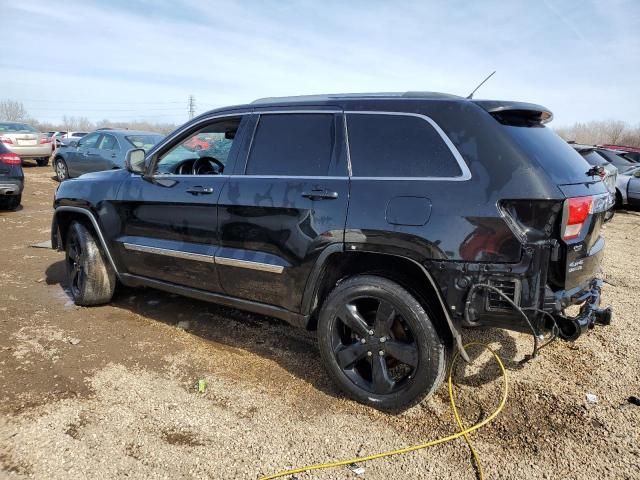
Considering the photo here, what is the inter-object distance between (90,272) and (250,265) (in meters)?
1.99

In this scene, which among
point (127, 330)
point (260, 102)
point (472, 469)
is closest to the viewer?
point (472, 469)

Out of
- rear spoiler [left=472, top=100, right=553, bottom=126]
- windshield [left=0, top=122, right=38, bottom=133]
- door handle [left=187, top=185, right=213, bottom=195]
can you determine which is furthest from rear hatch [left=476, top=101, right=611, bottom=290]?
windshield [left=0, top=122, right=38, bottom=133]

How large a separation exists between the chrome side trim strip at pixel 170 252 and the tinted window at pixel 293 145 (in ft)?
2.40

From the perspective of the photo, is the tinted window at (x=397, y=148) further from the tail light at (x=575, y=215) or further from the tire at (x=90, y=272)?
the tire at (x=90, y=272)

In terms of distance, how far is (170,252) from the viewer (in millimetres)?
3852

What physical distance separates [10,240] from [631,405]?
806 centimetres

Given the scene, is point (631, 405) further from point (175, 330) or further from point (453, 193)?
point (175, 330)

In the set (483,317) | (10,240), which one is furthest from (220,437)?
(10,240)

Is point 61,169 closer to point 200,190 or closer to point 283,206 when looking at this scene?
point 200,190

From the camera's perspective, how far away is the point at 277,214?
3.22m

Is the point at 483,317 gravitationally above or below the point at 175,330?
above

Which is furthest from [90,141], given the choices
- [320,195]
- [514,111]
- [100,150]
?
[514,111]

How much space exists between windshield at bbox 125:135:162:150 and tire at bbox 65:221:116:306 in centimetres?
681

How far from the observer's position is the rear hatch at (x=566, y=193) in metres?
2.58
